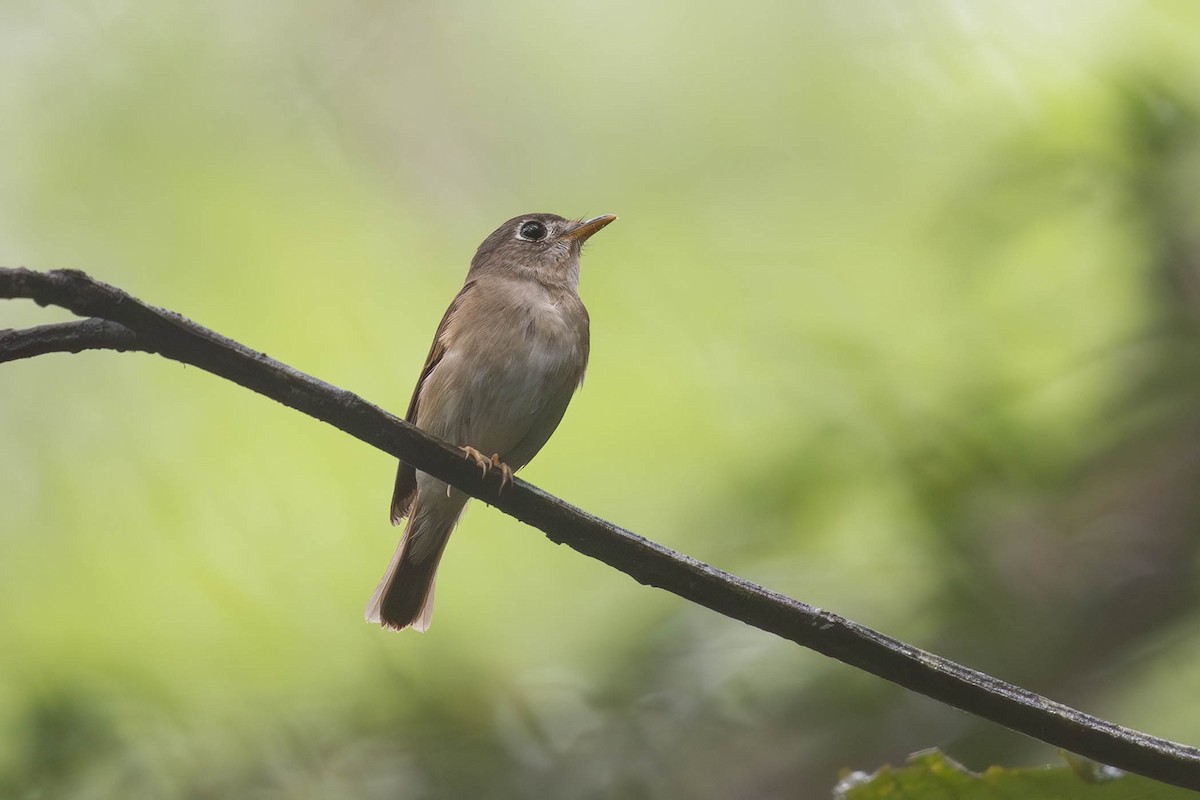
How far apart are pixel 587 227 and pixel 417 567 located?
152 cm

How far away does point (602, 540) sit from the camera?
2.32 meters

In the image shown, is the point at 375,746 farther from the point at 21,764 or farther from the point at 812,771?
the point at 812,771

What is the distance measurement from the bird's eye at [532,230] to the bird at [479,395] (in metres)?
0.60

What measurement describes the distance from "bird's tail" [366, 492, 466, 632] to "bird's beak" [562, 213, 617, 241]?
1201mm

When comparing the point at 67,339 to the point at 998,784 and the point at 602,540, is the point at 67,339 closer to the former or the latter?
the point at 602,540

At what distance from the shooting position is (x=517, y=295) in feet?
15.5

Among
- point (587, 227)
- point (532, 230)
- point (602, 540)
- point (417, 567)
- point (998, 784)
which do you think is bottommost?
point (998, 784)

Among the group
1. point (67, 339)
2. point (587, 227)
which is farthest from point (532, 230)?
point (67, 339)

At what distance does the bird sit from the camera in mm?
4426

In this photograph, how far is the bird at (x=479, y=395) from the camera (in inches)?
174

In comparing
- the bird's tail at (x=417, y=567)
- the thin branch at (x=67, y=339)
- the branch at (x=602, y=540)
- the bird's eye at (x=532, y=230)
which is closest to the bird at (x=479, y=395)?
the bird's tail at (x=417, y=567)

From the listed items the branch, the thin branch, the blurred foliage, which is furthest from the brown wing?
the blurred foliage

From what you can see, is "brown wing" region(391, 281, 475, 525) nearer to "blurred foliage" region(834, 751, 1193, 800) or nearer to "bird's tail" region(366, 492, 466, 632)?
"bird's tail" region(366, 492, 466, 632)

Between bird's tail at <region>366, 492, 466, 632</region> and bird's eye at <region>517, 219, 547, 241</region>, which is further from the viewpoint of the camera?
bird's eye at <region>517, 219, 547, 241</region>
